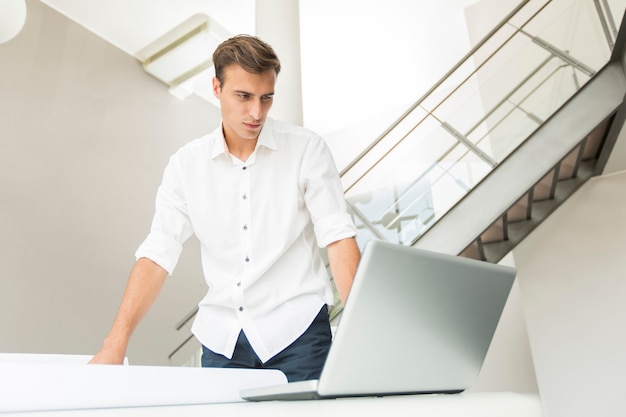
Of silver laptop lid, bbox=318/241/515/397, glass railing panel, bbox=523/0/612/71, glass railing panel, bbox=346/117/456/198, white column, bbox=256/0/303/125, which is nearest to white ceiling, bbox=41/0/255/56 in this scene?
white column, bbox=256/0/303/125

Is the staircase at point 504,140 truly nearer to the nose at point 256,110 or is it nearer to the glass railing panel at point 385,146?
the glass railing panel at point 385,146

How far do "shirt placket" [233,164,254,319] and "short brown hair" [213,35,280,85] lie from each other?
0.28 m

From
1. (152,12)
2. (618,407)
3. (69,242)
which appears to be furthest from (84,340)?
(618,407)

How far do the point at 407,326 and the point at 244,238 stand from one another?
81 cm

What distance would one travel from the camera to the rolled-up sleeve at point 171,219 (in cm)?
142

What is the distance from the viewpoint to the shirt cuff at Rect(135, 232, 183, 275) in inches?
54.2

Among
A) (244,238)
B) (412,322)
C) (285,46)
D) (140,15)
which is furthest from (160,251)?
(140,15)

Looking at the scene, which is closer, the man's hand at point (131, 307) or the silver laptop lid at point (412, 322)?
the silver laptop lid at point (412, 322)

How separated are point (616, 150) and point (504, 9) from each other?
2749 mm

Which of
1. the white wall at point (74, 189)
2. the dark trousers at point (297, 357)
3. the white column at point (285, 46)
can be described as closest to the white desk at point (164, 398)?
the dark trousers at point (297, 357)

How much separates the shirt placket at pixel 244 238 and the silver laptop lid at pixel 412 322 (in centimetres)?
67

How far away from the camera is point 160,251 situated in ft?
4.58

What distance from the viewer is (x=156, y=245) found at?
4.60 feet

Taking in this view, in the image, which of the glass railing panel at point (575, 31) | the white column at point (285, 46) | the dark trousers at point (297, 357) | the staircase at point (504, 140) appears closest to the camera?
the dark trousers at point (297, 357)
